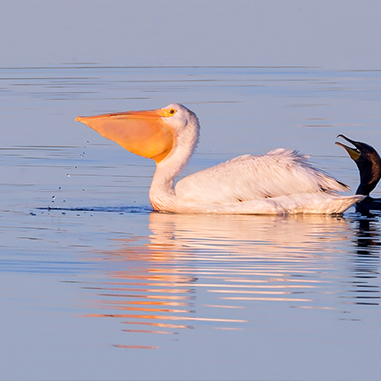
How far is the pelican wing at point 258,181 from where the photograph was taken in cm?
1000

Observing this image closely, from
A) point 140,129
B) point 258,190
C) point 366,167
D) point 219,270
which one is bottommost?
point 219,270

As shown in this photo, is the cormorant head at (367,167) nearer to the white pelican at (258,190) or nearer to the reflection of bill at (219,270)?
the white pelican at (258,190)

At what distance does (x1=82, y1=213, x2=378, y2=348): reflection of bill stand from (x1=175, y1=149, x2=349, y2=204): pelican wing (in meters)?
0.23

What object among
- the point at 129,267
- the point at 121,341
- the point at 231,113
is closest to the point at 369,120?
the point at 231,113

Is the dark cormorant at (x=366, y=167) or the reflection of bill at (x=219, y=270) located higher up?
the dark cormorant at (x=366, y=167)

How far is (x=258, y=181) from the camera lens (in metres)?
10.0

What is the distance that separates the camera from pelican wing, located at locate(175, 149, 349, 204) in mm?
10000

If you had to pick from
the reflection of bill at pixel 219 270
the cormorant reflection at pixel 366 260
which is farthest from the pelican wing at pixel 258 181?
the cormorant reflection at pixel 366 260

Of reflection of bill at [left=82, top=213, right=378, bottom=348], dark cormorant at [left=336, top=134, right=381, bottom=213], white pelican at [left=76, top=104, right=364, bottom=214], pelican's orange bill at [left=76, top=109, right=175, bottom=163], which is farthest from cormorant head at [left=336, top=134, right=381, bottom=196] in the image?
pelican's orange bill at [left=76, top=109, right=175, bottom=163]

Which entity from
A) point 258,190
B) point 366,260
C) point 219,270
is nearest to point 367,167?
point 258,190

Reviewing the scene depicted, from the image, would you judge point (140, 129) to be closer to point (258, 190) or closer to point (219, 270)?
point (258, 190)

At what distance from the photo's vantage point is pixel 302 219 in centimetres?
994

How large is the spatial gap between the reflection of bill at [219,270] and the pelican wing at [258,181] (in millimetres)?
227

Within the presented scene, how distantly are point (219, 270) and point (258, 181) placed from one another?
8.09ft
